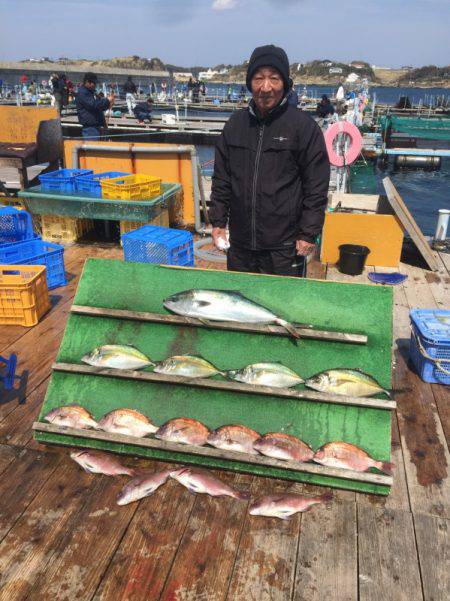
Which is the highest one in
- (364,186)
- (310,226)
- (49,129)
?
(49,129)

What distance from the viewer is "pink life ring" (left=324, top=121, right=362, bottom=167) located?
880cm

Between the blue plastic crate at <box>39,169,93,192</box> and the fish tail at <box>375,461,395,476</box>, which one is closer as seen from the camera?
the fish tail at <box>375,461,395,476</box>

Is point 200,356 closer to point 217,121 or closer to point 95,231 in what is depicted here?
point 95,231

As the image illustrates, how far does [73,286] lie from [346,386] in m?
4.97

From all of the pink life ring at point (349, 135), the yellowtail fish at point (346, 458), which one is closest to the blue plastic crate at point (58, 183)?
the pink life ring at point (349, 135)

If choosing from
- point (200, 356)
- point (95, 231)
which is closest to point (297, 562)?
point (200, 356)

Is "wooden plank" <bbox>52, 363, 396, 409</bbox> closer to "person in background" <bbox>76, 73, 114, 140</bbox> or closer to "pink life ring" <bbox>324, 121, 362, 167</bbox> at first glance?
"pink life ring" <bbox>324, 121, 362, 167</bbox>

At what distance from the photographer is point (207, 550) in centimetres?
260

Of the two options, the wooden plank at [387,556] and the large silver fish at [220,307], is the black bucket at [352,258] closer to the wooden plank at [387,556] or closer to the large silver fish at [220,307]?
the large silver fish at [220,307]

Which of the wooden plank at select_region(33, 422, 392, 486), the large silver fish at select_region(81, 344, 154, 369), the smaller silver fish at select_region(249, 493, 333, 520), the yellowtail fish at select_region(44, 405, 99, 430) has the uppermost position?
the large silver fish at select_region(81, 344, 154, 369)

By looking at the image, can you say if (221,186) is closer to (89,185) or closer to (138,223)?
(138,223)

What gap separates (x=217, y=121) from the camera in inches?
1233

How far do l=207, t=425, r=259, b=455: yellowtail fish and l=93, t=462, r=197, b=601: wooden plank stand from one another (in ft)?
1.31

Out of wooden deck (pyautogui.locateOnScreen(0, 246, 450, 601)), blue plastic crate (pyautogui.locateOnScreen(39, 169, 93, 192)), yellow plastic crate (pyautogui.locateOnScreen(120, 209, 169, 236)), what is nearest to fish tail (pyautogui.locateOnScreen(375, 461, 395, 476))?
wooden deck (pyautogui.locateOnScreen(0, 246, 450, 601))
